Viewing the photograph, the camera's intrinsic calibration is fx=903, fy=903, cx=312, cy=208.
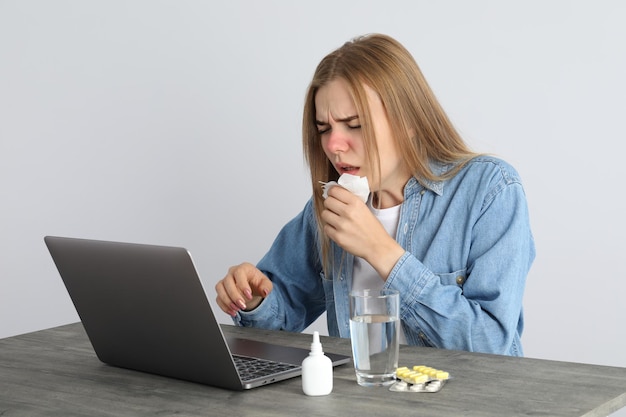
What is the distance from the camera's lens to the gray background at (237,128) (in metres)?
2.70

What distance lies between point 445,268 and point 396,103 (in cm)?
38

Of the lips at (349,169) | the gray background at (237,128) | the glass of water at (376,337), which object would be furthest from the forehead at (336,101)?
the gray background at (237,128)

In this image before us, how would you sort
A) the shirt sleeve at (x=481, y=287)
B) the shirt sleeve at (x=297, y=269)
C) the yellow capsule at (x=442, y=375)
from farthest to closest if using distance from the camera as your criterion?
the shirt sleeve at (x=297, y=269), the shirt sleeve at (x=481, y=287), the yellow capsule at (x=442, y=375)

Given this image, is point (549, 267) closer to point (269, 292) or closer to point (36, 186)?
point (269, 292)

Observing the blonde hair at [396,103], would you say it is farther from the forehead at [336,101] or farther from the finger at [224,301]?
the finger at [224,301]

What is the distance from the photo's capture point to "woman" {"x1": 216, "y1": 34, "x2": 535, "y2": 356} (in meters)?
1.75

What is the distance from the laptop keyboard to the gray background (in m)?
1.46

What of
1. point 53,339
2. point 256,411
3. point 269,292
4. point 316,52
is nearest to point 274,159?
point 316,52

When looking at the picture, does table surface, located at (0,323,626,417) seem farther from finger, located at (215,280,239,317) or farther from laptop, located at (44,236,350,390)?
finger, located at (215,280,239,317)

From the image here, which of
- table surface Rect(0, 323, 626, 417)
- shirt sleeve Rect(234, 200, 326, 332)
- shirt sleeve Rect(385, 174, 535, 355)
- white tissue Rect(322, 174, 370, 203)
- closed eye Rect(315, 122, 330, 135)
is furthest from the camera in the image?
shirt sleeve Rect(234, 200, 326, 332)

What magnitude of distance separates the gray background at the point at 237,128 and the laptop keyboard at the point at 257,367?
4.80 feet

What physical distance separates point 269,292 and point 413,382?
0.79 m

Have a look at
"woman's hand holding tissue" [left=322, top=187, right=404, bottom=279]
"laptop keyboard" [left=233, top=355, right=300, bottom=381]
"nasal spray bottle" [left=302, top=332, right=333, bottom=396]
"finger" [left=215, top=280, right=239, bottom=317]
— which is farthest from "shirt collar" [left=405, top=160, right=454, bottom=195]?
"nasal spray bottle" [left=302, top=332, right=333, bottom=396]

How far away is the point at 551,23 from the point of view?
2.68 metres
